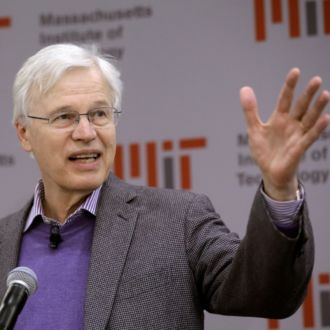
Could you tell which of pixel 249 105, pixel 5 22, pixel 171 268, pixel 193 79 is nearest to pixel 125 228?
pixel 171 268

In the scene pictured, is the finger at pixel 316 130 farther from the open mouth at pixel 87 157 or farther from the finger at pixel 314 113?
the open mouth at pixel 87 157

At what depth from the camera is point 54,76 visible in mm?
2451

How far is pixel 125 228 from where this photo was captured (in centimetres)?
236

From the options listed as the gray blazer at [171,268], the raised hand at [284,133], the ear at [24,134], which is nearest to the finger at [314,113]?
the raised hand at [284,133]

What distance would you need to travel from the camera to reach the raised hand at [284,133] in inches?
69.2

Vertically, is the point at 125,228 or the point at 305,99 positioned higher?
the point at 305,99

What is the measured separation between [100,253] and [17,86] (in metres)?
0.64

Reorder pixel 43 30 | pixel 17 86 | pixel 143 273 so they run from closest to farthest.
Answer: pixel 143 273
pixel 17 86
pixel 43 30

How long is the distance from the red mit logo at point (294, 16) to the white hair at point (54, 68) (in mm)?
1212

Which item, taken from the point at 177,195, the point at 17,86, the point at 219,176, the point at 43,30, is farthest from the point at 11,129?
the point at 177,195

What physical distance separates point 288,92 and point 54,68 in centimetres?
92

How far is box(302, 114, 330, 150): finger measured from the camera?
1.72 meters

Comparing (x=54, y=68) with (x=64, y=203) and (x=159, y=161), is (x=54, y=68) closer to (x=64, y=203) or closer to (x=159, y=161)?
(x=64, y=203)

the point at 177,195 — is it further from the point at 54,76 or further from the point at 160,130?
the point at 160,130
